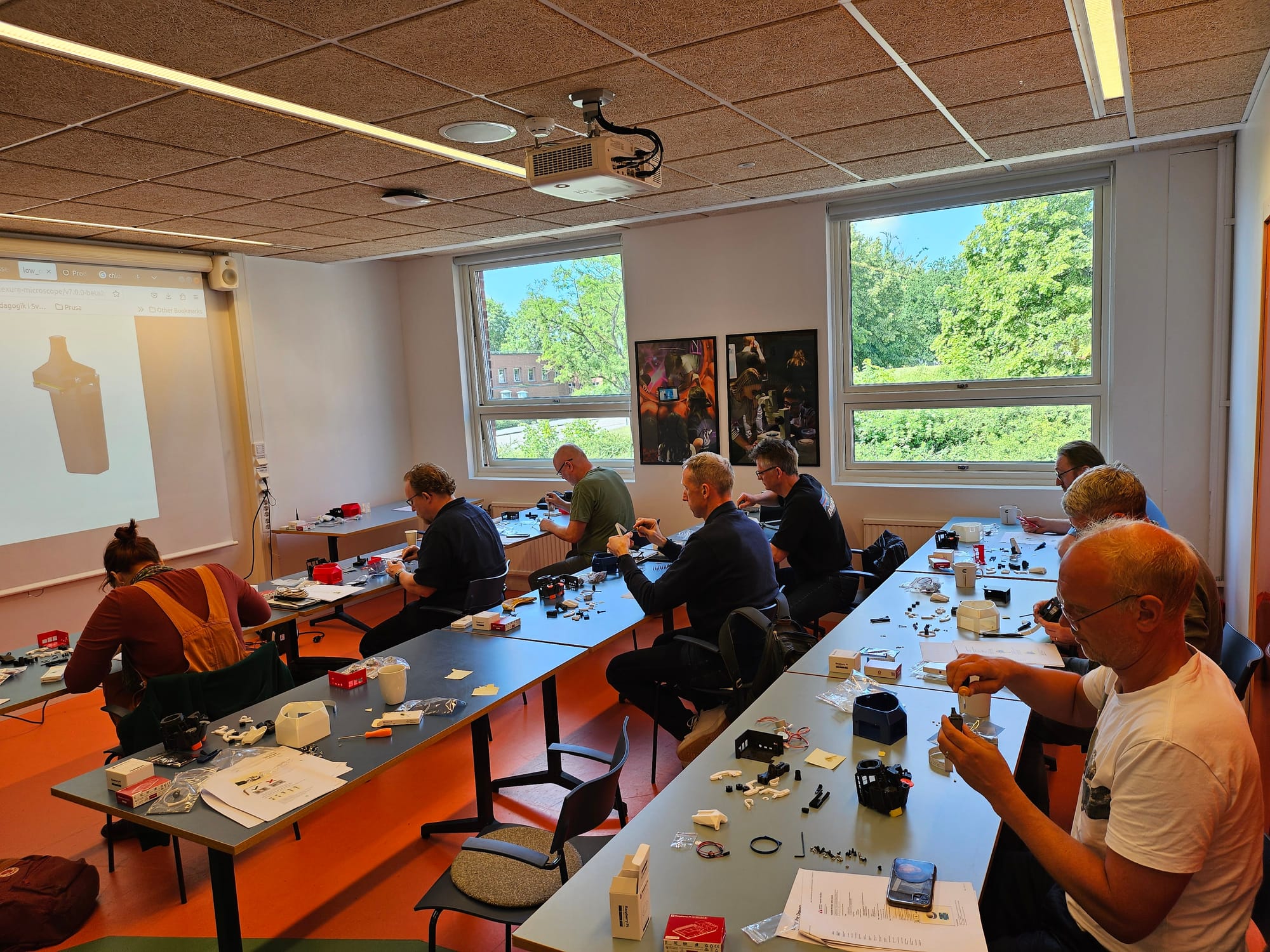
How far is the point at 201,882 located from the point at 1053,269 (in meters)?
5.81

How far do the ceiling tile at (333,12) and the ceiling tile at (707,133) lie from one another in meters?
1.43

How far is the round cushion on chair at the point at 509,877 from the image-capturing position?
2.11 meters

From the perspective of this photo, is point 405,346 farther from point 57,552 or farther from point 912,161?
point 912,161

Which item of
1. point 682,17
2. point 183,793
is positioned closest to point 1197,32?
point 682,17

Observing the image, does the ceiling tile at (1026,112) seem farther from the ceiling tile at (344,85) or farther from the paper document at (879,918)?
the paper document at (879,918)

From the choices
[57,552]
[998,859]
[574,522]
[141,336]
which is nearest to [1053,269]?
[574,522]

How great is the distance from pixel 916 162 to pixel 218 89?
3552 millimetres

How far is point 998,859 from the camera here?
1.96m

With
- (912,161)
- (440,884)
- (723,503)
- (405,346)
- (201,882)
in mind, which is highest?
(912,161)

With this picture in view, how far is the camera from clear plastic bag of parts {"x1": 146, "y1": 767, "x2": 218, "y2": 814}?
7.13ft

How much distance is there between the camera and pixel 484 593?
4.35 meters

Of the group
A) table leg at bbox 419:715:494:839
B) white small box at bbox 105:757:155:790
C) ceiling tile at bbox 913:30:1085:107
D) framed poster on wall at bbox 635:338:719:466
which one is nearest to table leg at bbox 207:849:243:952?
white small box at bbox 105:757:155:790

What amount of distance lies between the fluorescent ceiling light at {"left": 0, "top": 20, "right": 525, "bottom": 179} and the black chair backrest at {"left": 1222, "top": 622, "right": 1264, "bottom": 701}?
11.9 feet

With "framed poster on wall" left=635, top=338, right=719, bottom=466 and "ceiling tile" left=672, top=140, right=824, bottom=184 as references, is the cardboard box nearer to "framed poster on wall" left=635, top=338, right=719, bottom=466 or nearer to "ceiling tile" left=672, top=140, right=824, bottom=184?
"ceiling tile" left=672, top=140, right=824, bottom=184
